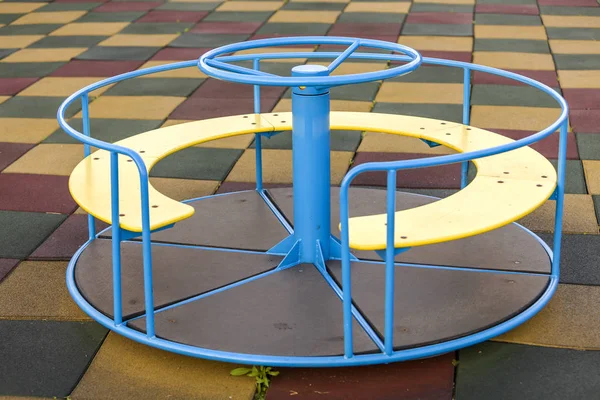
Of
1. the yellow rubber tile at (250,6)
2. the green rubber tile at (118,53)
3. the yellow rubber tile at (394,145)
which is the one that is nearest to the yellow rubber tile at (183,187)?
the yellow rubber tile at (394,145)

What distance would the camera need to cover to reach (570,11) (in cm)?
944

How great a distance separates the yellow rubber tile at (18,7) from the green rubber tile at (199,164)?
5539 millimetres

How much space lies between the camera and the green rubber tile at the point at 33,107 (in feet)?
21.1

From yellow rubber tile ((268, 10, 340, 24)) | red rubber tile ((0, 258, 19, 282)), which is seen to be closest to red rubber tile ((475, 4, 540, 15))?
yellow rubber tile ((268, 10, 340, 24))

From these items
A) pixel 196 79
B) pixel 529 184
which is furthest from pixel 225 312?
pixel 196 79

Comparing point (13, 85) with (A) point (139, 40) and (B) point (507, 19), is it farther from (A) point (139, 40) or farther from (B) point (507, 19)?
(B) point (507, 19)

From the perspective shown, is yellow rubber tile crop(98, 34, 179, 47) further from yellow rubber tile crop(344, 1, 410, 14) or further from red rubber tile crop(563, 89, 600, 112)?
red rubber tile crop(563, 89, 600, 112)

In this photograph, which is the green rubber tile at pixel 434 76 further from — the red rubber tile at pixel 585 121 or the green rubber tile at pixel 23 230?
the green rubber tile at pixel 23 230

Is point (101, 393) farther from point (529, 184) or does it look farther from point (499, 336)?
point (529, 184)

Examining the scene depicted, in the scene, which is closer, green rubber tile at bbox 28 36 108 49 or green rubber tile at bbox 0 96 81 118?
green rubber tile at bbox 0 96 81 118

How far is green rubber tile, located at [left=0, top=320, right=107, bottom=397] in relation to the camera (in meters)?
3.06

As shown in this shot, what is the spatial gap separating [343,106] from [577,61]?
2.33m

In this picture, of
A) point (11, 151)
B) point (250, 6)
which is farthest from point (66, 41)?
point (11, 151)

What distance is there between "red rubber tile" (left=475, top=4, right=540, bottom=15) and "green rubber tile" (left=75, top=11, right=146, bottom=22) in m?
3.72
